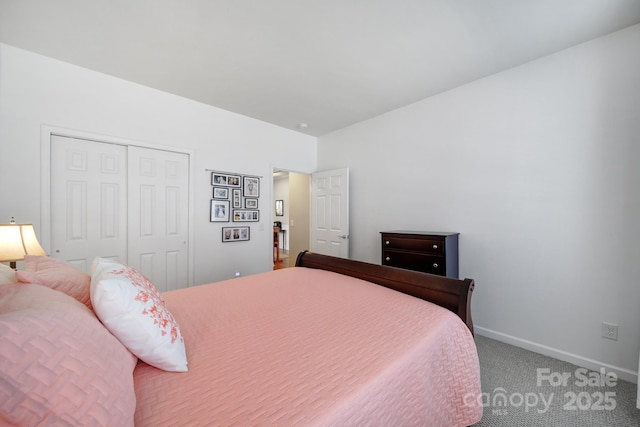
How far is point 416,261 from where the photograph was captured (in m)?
2.73

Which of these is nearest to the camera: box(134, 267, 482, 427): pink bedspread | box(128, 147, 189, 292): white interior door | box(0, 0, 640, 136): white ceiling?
box(134, 267, 482, 427): pink bedspread

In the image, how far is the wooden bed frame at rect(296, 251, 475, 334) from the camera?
146cm

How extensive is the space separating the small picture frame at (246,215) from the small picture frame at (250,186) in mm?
236

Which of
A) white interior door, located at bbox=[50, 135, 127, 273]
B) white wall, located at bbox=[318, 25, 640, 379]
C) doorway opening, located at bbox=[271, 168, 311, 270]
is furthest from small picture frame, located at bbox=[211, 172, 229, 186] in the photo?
white wall, located at bbox=[318, 25, 640, 379]

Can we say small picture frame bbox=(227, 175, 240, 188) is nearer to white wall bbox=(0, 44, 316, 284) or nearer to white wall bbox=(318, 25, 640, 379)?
white wall bbox=(0, 44, 316, 284)

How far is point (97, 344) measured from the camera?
0.70 m

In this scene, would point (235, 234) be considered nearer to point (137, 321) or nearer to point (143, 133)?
point (143, 133)

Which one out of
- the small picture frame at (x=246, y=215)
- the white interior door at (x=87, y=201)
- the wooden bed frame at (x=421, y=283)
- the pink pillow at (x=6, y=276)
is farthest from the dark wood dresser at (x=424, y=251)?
the white interior door at (x=87, y=201)

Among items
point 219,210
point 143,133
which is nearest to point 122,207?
point 143,133

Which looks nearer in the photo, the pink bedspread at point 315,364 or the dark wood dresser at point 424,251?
the pink bedspread at point 315,364

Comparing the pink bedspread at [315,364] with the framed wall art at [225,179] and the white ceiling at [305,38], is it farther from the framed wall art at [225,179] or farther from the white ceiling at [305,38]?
the framed wall art at [225,179]

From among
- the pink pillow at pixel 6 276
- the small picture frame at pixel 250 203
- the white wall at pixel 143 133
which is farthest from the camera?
the small picture frame at pixel 250 203

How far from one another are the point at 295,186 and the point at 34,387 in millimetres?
5359

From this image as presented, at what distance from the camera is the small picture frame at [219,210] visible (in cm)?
350
